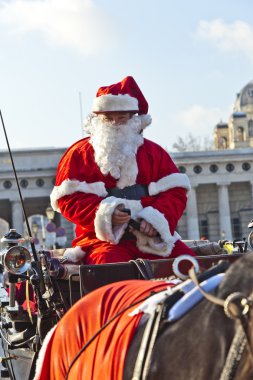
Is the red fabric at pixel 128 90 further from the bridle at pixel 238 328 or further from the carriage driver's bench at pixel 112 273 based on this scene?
the bridle at pixel 238 328

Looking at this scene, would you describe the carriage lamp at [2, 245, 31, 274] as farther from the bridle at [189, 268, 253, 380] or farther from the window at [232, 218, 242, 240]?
the window at [232, 218, 242, 240]

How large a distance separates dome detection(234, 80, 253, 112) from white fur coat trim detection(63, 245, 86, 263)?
80.7m

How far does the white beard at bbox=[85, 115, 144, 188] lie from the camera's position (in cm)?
A: 493

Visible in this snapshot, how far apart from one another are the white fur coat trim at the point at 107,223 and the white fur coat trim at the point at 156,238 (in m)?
0.12

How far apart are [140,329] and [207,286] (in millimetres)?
327

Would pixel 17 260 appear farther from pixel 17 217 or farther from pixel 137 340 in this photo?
pixel 17 217

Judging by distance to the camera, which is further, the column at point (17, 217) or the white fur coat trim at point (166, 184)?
the column at point (17, 217)

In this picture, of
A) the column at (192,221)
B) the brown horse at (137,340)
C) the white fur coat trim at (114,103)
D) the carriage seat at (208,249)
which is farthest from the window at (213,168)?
the brown horse at (137,340)

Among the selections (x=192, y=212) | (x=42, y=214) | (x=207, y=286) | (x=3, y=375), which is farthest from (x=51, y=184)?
(x=207, y=286)

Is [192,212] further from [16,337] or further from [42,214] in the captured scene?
[16,337]

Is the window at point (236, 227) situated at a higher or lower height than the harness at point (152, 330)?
lower

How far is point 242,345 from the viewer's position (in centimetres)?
206

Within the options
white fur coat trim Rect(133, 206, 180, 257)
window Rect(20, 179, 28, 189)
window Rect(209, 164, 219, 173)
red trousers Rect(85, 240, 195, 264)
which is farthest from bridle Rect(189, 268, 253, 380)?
window Rect(209, 164, 219, 173)

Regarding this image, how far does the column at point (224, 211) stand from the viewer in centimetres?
5716
